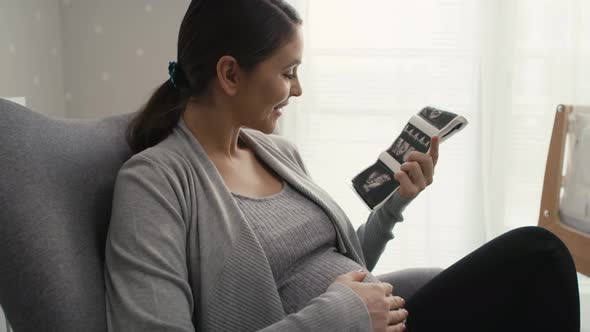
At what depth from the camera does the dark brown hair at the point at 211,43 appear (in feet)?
3.30

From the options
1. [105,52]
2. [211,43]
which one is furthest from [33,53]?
[211,43]

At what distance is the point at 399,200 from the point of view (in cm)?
124

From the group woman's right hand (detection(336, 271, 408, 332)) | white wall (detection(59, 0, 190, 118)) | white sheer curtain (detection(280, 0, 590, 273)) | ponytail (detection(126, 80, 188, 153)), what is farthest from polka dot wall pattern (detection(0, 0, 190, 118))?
woman's right hand (detection(336, 271, 408, 332))

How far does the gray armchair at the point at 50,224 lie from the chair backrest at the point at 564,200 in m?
1.21

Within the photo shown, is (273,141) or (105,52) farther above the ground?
(105,52)

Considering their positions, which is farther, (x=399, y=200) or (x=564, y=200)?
(x=564, y=200)

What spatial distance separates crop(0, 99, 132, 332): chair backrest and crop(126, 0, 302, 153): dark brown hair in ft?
0.49

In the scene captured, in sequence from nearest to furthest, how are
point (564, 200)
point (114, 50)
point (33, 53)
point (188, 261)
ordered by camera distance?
point (188, 261), point (564, 200), point (33, 53), point (114, 50)

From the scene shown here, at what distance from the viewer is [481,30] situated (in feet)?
7.24

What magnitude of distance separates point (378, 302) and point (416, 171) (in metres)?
0.32

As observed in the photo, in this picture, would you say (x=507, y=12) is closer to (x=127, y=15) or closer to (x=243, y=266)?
(x=127, y=15)

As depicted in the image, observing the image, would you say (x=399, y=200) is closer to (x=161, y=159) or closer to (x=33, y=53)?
(x=161, y=159)

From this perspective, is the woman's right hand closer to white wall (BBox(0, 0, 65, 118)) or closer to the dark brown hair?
the dark brown hair

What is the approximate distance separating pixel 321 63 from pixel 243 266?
4.75ft
